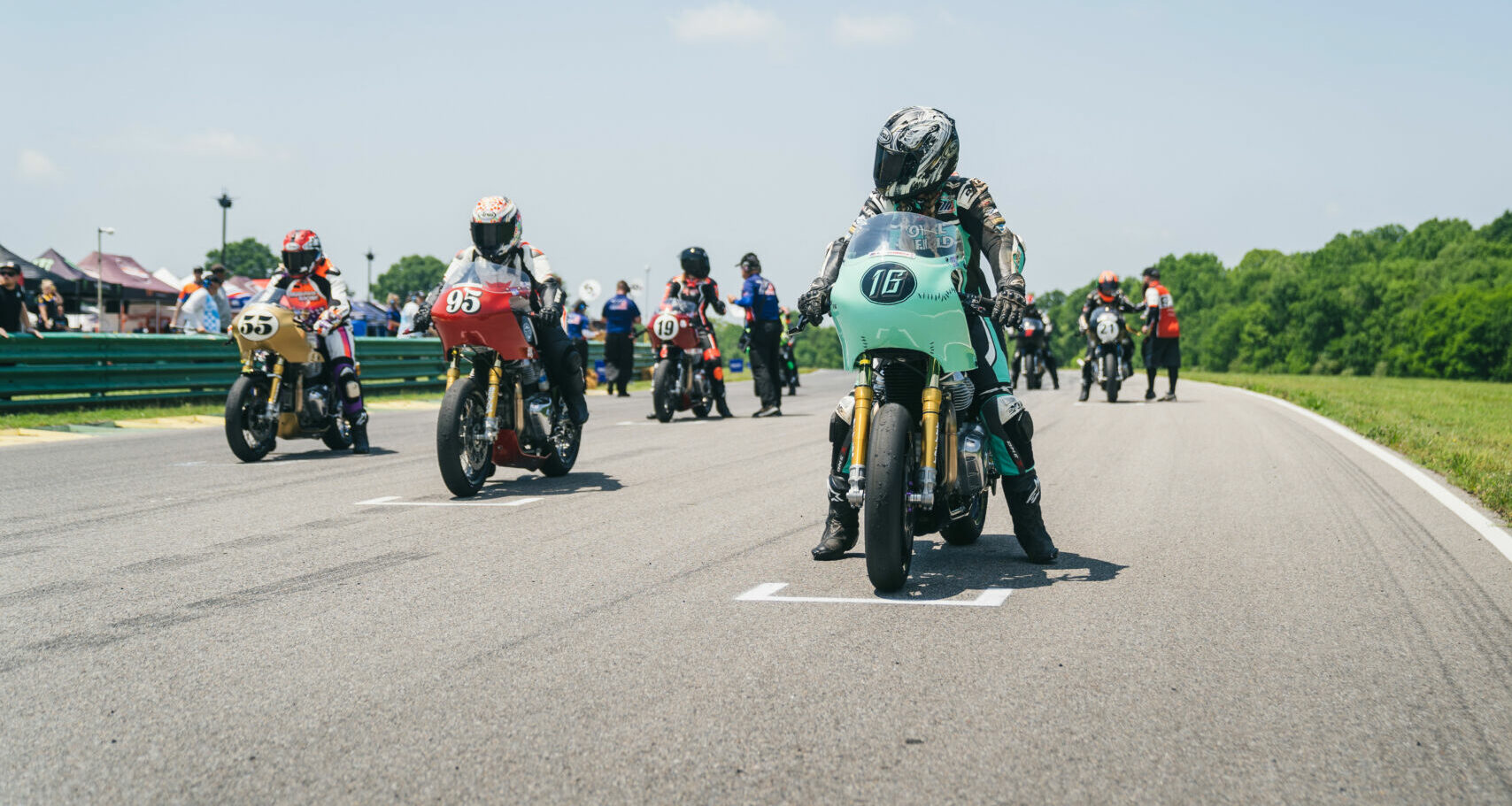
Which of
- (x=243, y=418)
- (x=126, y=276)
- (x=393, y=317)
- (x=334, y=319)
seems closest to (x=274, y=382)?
(x=243, y=418)

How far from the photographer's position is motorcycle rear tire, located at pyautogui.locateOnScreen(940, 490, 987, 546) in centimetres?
598

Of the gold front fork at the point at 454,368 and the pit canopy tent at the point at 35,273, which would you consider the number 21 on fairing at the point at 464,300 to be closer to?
the gold front fork at the point at 454,368

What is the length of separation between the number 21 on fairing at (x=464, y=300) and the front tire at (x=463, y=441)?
18.4 inches

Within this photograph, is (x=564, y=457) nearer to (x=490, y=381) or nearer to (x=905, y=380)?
(x=490, y=381)

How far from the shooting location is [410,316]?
14477mm

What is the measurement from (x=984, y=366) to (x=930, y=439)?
0.66m

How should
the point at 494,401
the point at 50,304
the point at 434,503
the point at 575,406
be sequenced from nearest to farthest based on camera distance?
the point at 434,503, the point at 494,401, the point at 575,406, the point at 50,304

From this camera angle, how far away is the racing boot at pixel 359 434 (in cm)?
1133

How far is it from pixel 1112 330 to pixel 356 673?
16715 millimetres

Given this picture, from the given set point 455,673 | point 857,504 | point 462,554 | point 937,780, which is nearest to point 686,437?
point 462,554

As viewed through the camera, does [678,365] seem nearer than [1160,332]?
Yes

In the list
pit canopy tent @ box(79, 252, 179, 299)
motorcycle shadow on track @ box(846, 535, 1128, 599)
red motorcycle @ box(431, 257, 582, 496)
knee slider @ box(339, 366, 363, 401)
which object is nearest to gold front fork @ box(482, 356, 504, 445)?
red motorcycle @ box(431, 257, 582, 496)

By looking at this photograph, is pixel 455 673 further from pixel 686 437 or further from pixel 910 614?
pixel 686 437

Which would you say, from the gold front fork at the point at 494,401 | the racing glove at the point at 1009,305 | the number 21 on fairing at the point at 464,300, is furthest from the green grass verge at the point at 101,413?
the racing glove at the point at 1009,305
